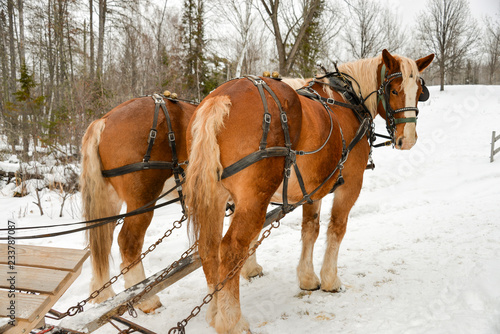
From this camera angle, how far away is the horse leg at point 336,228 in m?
3.24

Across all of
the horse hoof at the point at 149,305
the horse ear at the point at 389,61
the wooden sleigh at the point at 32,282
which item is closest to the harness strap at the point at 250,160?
the wooden sleigh at the point at 32,282

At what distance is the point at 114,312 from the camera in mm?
2133

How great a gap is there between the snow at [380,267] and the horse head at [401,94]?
1570 mm

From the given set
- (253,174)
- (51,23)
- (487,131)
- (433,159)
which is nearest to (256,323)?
(253,174)

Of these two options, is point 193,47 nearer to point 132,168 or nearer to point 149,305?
point 132,168

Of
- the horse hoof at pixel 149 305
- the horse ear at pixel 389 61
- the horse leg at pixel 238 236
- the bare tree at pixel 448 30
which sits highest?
the bare tree at pixel 448 30

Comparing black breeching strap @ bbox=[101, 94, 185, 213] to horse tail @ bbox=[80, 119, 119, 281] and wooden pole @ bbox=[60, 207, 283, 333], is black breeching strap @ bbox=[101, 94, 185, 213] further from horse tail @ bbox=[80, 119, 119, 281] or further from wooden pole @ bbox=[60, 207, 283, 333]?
wooden pole @ bbox=[60, 207, 283, 333]

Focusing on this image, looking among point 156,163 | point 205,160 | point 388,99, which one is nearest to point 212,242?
point 205,160

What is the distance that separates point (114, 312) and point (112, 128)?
1632 millimetres

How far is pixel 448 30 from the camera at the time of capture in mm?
24438

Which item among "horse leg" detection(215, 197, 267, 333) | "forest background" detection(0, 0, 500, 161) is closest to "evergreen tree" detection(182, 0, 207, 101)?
"forest background" detection(0, 0, 500, 161)

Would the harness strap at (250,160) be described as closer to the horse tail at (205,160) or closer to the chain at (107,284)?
the horse tail at (205,160)

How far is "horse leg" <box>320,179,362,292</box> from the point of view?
10.6ft

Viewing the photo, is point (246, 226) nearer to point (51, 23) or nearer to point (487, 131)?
point (51, 23)
